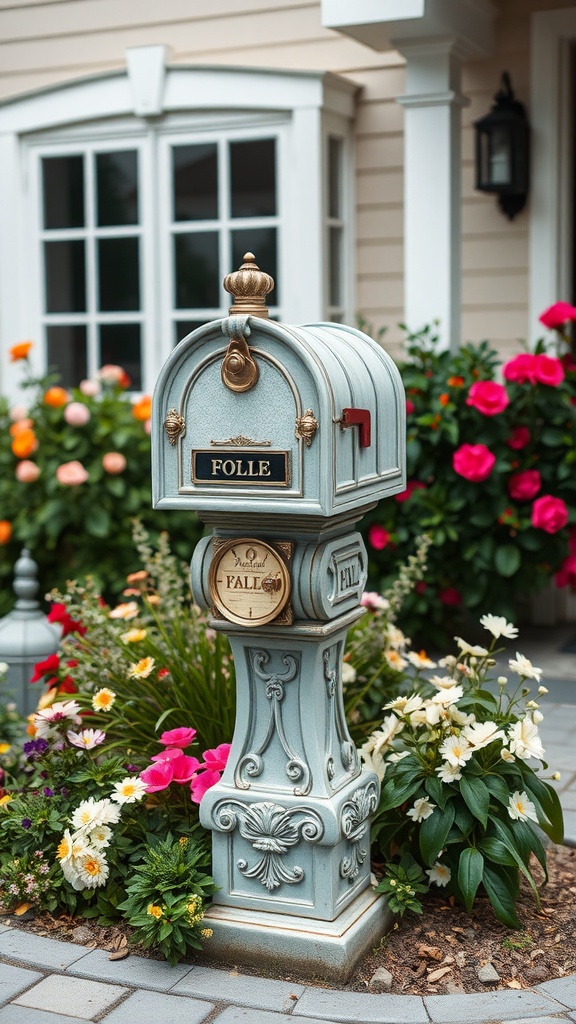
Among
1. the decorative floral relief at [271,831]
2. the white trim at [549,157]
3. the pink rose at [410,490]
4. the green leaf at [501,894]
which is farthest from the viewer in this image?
the white trim at [549,157]

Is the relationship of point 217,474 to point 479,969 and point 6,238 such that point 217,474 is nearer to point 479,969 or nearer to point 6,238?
point 479,969

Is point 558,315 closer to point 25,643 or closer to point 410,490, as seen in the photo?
point 410,490

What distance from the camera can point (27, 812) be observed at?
341cm

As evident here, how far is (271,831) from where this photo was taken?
3045 millimetres

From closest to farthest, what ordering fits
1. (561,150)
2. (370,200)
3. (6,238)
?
(561,150)
(370,200)
(6,238)

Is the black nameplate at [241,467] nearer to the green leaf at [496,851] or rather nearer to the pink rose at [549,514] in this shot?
the green leaf at [496,851]

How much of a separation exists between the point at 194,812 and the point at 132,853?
0.22 meters

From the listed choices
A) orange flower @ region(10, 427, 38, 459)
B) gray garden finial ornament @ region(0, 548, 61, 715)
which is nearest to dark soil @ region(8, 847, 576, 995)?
gray garden finial ornament @ region(0, 548, 61, 715)

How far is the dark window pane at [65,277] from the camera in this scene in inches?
297

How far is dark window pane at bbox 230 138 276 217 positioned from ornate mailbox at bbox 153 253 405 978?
3984 millimetres

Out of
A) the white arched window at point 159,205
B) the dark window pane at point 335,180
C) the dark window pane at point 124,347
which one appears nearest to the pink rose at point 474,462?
the white arched window at point 159,205

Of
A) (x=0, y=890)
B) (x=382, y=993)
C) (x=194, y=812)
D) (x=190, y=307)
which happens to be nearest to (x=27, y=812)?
(x=0, y=890)

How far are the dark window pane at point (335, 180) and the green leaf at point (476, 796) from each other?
444 cm

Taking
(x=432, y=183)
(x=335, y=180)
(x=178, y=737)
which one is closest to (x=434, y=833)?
(x=178, y=737)
